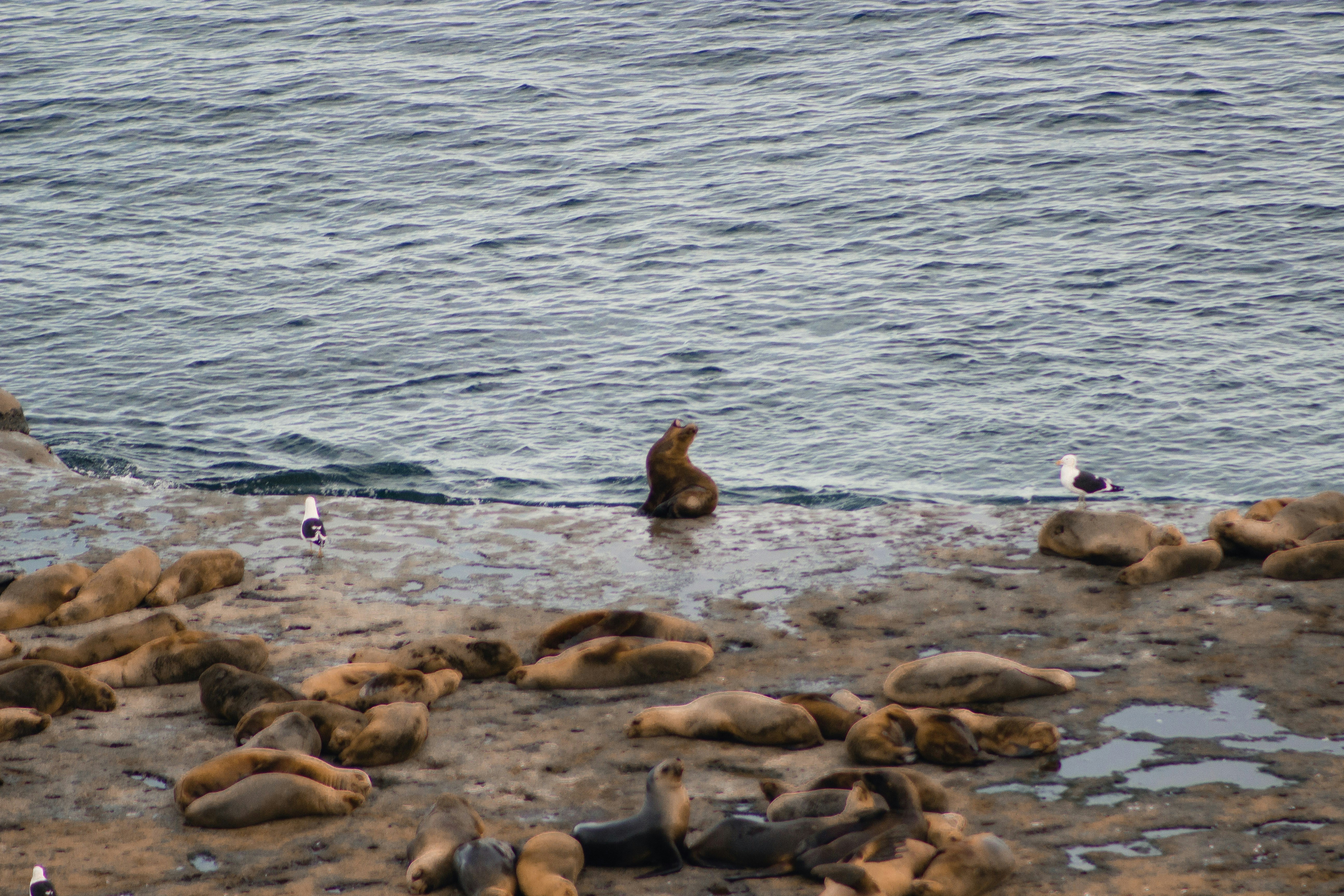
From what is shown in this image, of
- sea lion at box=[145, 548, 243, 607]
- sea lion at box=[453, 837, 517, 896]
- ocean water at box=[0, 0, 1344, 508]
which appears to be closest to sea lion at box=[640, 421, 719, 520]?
ocean water at box=[0, 0, 1344, 508]

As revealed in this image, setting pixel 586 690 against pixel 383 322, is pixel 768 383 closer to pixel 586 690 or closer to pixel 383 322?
pixel 383 322

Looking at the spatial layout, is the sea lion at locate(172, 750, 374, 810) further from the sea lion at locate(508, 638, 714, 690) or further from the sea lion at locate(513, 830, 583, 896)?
the sea lion at locate(508, 638, 714, 690)

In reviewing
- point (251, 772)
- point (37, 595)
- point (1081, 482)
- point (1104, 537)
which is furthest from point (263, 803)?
point (1081, 482)

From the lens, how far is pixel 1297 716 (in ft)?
→ 20.7

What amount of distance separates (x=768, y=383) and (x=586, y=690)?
9452mm

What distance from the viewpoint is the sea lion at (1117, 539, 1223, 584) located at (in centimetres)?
831

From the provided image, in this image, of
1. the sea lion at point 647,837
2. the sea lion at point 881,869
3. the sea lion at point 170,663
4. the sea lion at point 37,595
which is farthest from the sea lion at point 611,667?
the sea lion at point 37,595

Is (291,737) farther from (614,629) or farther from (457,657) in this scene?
(614,629)

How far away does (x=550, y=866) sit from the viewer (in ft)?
16.4

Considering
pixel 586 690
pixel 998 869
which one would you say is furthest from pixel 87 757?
pixel 998 869

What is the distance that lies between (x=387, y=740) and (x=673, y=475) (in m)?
5.10

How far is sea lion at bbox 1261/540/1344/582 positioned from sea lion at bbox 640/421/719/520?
437 centimetres

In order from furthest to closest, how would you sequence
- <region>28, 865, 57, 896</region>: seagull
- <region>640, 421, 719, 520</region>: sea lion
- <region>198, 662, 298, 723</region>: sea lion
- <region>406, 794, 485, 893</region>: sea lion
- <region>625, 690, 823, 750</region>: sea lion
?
<region>640, 421, 719, 520</region>: sea lion < <region>198, 662, 298, 723</region>: sea lion < <region>625, 690, 823, 750</region>: sea lion < <region>406, 794, 485, 893</region>: sea lion < <region>28, 865, 57, 896</region>: seagull

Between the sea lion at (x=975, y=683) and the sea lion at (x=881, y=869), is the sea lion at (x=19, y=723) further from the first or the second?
the sea lion at (x=975, y=683)
